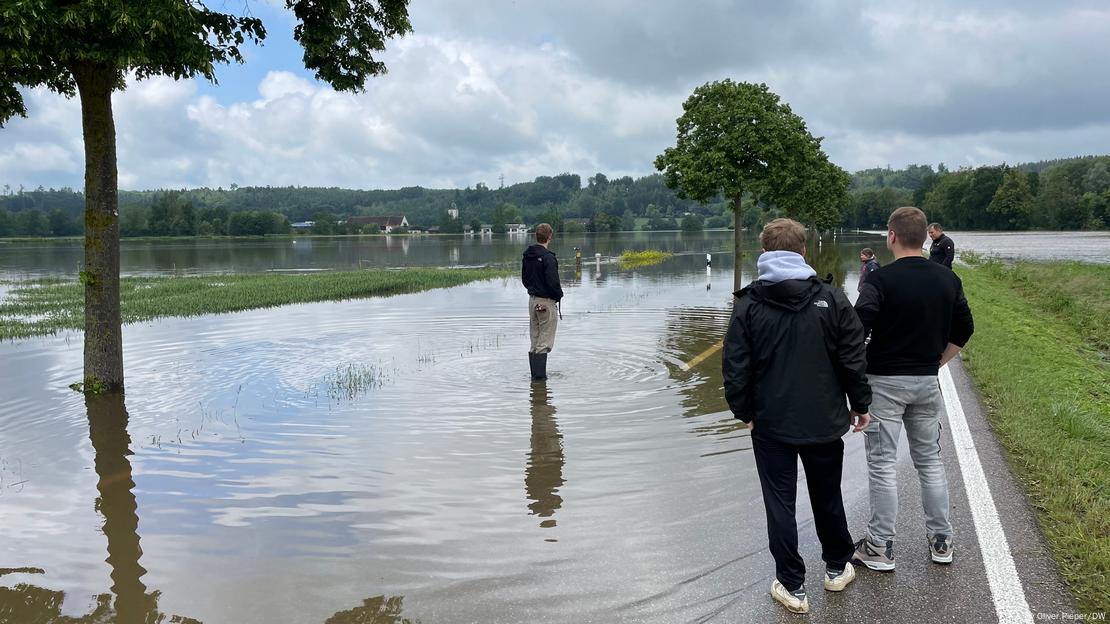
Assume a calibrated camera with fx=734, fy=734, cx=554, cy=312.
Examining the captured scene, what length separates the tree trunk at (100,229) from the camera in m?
10.2

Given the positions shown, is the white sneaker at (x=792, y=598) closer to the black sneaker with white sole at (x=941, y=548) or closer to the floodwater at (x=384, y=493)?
the floodwater at (x=384, y=493)

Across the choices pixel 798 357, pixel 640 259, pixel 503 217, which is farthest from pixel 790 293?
pixel 503 217

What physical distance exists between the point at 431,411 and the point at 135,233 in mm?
147233

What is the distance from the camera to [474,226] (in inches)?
7156

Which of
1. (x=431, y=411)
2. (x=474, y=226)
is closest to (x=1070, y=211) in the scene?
(x=474, y=226)

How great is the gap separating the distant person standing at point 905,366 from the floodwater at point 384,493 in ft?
2.05

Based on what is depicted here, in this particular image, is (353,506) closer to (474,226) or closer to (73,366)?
(73,366)

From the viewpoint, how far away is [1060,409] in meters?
8.04

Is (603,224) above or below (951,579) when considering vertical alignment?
above

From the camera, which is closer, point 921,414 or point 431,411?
point 921,414

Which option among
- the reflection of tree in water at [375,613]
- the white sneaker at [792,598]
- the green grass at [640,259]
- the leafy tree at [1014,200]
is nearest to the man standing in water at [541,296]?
the reflection of tree in water at [375,613]

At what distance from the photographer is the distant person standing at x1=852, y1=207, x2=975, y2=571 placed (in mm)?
4496

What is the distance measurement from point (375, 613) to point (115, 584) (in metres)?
1.86

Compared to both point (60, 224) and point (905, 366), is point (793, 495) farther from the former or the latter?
point (60, 224)
